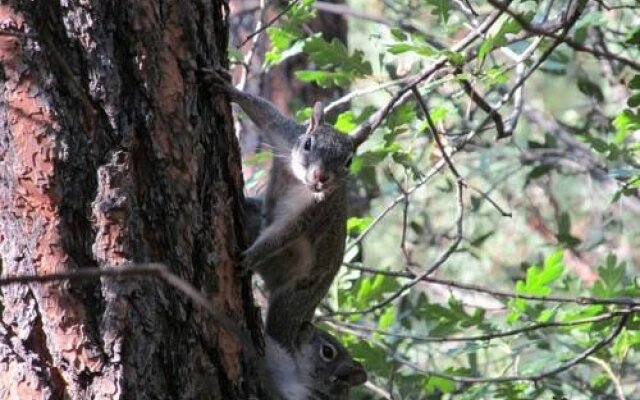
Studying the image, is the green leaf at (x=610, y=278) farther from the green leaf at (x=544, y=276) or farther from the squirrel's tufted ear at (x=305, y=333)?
the squirrel's tufted ear at (x=305, y=333)

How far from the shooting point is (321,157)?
9.71 ft

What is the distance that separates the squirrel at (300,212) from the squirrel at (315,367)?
0.04 meters

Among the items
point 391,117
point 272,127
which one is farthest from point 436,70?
point 272,127

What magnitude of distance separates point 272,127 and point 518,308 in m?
0.92

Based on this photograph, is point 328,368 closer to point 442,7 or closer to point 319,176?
point 319,176

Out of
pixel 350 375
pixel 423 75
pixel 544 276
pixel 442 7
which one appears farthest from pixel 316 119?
pixel 544 276

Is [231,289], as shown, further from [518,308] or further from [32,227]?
[518,308]

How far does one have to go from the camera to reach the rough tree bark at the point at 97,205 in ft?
6.46

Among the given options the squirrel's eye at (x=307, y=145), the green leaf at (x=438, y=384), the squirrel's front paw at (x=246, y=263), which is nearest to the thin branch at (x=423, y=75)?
the squirrel's eye at (x=307, y=145)

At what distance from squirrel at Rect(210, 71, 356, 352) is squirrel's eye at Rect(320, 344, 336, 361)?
81mm

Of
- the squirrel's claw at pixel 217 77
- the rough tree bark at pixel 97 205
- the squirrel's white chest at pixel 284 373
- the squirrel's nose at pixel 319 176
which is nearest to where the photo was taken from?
the rough tree bark at pixel 97 205

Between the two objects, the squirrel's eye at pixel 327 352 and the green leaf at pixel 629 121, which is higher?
the green leaf at pixel 629 121

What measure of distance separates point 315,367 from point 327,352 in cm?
7

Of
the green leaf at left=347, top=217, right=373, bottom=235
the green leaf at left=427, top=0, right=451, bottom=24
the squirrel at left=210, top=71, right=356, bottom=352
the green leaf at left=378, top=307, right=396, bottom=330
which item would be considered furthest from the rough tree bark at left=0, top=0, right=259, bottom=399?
the green leaf at left=378, top=307, right=396, bottom=330
